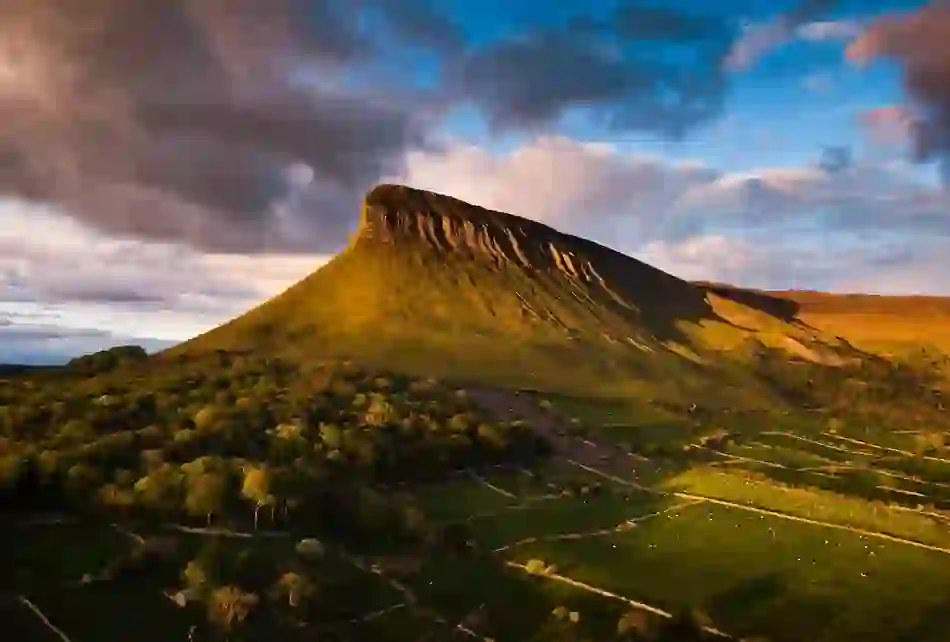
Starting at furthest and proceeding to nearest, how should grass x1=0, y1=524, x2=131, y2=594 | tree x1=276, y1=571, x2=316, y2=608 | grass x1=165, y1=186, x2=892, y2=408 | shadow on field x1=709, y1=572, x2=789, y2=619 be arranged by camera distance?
grass x1=165, y1=186, x2=892, y2=408, shadow on field x1=709, y1=572, x2=789, y2=619, tree x1=276, y1=571, x2=316, y2=608, grass x1=0, y1=524, x2=131, y2=594

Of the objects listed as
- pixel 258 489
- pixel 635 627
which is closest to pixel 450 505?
pixel 258 489

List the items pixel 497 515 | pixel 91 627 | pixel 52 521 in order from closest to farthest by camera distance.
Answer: pixel 91 627
pixel 52 521
pixel 497 515

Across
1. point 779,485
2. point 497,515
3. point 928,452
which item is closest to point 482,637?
point 497,515

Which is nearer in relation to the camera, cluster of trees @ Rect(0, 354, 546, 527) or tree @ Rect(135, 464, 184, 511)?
tree @ Rect(135, 464, 184, 511)

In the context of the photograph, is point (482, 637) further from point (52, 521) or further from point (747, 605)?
point (52, 521)

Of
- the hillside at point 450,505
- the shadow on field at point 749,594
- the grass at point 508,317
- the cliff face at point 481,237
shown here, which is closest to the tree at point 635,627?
the hillside at point 450,505

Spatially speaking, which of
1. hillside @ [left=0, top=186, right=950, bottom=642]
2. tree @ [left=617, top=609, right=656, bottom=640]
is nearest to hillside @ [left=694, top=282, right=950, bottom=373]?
hillside @ [left=0, top=186, right=950, bottom=642]

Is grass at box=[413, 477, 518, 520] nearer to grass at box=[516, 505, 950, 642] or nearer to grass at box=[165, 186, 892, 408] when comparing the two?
grass at box=[516, 505, 950, 642]
